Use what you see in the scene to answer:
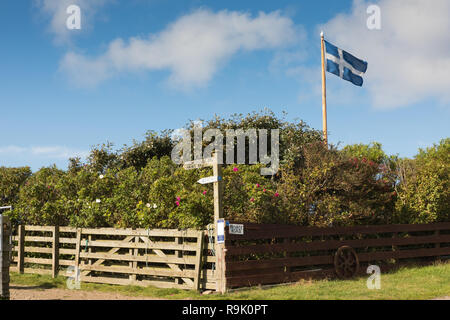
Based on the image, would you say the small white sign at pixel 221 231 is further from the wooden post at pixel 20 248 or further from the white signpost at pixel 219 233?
the wooden post at pixel 20 248

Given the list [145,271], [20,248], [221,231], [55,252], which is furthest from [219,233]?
[20,248]

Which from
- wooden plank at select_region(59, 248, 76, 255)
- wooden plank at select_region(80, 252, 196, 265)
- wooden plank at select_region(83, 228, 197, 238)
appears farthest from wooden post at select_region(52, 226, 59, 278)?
wooden plank at select_region(83, 228, 197, 238)

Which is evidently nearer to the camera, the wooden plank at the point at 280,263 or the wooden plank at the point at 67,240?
the wooden plank at the point at 280,263

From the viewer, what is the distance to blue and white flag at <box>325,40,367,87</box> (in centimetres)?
2089

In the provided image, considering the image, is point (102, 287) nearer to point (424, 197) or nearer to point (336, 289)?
point (336, 289)

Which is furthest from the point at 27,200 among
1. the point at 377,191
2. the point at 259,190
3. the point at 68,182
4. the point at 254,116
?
the point at 377,191

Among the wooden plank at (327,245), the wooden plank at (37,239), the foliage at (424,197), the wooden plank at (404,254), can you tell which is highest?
the foliage at (424,197)

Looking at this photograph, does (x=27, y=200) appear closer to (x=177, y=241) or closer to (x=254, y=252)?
(x=177, y=241)

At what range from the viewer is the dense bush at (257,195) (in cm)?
1216

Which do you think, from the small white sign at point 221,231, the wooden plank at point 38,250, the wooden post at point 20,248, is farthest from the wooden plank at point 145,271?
the wooden post at point 20,248

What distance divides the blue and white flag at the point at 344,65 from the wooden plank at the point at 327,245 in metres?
8.73

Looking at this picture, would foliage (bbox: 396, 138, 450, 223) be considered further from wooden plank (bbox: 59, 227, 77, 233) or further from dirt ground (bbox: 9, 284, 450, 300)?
wooden plank (bbox: 59, 227, 77, 233)

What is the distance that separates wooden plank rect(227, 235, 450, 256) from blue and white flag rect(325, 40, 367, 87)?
8.73 metres
